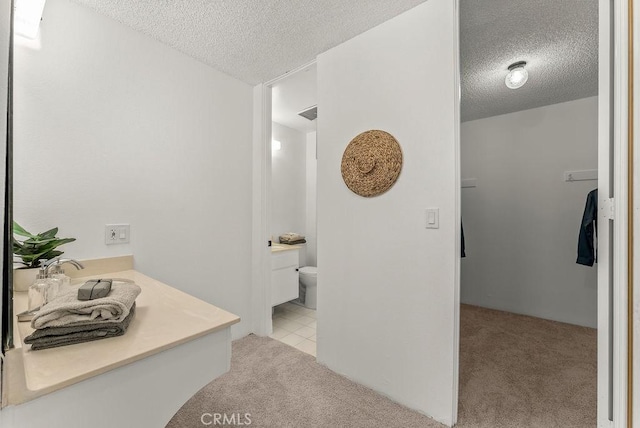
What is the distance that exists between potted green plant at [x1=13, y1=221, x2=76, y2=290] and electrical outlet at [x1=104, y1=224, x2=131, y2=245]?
313mm

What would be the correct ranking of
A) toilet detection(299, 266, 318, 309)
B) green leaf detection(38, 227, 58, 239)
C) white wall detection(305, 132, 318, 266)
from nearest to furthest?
green leaf detection(38, 227, 58, 239) < toilet detection(299, 266, 318, 309) < white wall detection(305, 132, 318, 266)

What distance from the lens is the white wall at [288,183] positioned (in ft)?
11.6

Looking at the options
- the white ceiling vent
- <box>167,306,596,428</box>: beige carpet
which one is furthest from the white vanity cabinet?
the white ceiling vent

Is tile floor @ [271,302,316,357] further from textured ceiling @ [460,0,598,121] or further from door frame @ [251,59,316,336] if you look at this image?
textured ceiling @ [460,0,598,121]

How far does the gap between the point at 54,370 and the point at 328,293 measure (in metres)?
1.50

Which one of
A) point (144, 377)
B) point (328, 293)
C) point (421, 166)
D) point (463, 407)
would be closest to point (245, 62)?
point (421, 166)

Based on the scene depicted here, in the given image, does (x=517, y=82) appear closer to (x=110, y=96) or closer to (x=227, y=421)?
(x=110, y=96)

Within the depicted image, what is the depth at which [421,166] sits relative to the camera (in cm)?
153

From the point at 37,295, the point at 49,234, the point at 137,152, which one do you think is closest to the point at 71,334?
the point at 37,295

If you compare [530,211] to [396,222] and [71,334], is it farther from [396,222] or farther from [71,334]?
[71,334]

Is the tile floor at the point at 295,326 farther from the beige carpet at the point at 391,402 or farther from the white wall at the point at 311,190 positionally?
the white wall at the point at 311,190

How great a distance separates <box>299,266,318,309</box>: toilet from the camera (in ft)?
10.6

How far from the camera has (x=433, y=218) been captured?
1473 millimetres

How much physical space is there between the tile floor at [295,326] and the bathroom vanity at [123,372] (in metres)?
1.48
